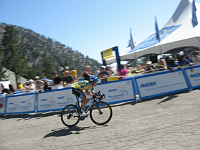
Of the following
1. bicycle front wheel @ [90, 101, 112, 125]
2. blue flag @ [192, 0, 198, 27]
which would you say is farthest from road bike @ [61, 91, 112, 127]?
blue flag @ [192, 0, 198, 27]

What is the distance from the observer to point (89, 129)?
5.33 metres

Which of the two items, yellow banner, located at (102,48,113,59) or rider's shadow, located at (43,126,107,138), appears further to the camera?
yellow banner, located at (102,48,113,59)

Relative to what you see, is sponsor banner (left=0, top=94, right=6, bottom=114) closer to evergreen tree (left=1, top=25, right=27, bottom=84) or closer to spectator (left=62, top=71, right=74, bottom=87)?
spectator (left=62, top=71, right=74, bottom=87)

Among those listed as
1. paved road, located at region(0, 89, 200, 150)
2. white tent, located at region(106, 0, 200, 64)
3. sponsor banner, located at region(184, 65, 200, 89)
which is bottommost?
paved road, located at region(0, 89, 200, 150)

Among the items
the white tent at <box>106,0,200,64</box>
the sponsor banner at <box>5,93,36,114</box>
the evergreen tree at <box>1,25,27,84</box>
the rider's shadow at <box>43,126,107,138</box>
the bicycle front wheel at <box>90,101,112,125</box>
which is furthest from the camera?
the evergreen tree at <box>1,25,27,84</box>

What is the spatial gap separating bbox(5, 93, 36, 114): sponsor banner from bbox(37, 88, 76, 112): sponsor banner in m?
0.46

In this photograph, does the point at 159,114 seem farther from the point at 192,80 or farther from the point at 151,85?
the point at 192,80

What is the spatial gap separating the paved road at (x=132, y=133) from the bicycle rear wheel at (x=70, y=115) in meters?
0.22

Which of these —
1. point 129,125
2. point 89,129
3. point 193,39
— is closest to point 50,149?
point 89,129

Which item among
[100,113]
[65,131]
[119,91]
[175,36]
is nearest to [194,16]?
[175,36]

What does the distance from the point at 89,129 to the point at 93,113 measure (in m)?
0.52

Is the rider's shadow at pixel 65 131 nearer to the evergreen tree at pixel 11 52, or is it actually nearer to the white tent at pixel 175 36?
the white tent at pixel 175 36

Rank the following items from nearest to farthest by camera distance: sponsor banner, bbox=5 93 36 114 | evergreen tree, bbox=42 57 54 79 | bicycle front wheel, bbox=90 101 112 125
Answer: bicycle front wheel, bbox=90 101 112 125, sponsor banner, bbox=5 93 36 114, evergreen tree, bbox=42 57 54 79

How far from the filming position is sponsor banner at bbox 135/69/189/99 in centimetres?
821
